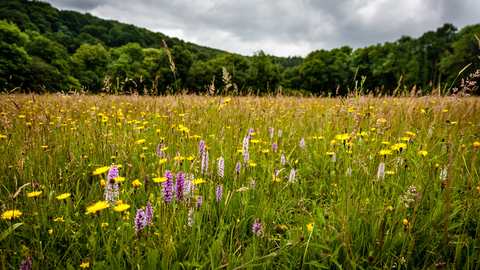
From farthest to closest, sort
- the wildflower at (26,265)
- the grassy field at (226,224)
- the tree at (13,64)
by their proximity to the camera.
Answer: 1. the tree at (13,64)
2. the grassy field at (226,224)
3. the wildflower at (26,265)

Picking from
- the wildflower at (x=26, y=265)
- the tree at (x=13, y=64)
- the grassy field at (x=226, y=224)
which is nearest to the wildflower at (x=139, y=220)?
the grassy field at (x=226, y=224)

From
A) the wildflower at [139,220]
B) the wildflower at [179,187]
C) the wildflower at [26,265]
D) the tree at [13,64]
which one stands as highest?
the tree at [13,64]

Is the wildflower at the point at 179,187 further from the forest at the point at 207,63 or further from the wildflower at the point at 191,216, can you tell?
the forest at the point at 207,63

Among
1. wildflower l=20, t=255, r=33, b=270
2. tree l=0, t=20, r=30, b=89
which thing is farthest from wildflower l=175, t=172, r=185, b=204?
tree l=0, t=20, r=30, b=89

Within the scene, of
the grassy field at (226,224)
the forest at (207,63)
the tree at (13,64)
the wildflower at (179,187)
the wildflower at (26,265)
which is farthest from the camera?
the forest at (207,63)

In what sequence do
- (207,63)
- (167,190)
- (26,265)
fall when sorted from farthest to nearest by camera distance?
(207,63), (167,190), (26,265)

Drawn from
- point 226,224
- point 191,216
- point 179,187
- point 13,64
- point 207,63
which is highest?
point 207,63

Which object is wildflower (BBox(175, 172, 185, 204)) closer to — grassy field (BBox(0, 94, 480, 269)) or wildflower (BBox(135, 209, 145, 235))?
grassy field (BBox(0, 94, 480, 269))

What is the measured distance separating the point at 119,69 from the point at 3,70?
27.6 meters

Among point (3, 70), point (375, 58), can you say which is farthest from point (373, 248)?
point (375, 58)

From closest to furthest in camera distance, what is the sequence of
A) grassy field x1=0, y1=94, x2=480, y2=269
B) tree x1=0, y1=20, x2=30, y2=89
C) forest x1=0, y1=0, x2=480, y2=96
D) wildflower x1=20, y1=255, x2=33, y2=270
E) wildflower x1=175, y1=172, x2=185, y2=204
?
wildflower x1=20, y1=255, x2=33, y2=270
grassy field x1=0, y1=94, x2=480, y2=269
wildflower x1=175, y1=172, x2=185, y2=204
tree x1=0, y1=20, x2=30, y2=89
forest x1=0, y1=0, x2=480, y2=96

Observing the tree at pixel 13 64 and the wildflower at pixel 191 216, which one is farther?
the tree at pixel 13 64

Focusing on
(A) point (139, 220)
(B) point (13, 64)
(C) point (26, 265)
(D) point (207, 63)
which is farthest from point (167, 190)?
(D) point (207, 63)

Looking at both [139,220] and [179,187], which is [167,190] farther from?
[139,220]
